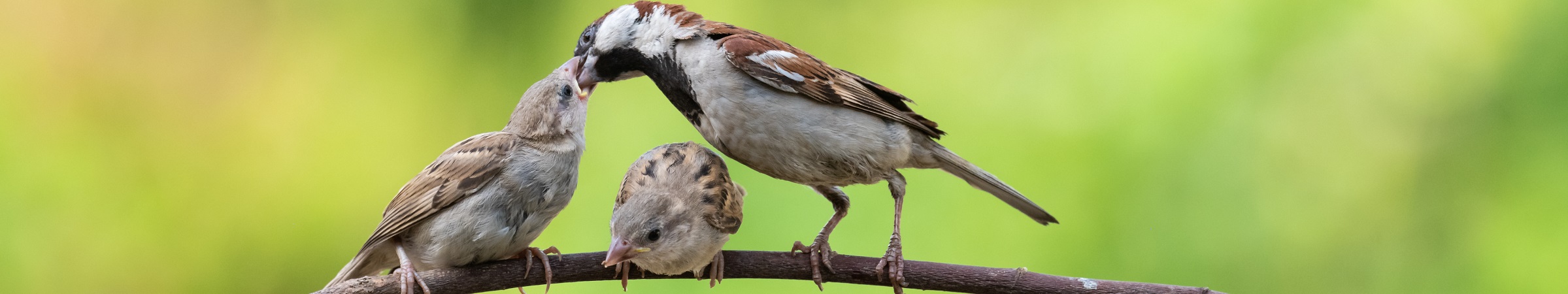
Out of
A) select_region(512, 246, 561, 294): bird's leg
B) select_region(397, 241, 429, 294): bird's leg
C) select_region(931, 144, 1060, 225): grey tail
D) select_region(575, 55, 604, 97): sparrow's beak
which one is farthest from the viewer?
select_region(931, 144, 1060, 225): grey tail

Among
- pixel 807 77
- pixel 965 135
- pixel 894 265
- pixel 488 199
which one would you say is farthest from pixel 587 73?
pixel 965 135

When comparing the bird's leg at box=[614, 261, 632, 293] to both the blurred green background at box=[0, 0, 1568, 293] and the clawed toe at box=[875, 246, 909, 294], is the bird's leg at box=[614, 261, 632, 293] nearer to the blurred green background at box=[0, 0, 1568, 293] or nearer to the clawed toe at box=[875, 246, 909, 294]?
the clawed toe at box=[875, 246, 909, 294]

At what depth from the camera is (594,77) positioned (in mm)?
2244

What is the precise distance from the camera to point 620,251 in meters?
1.89

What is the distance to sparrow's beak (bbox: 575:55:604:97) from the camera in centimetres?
223

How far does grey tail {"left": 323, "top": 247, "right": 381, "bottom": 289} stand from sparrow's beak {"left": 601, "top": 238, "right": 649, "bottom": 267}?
1.72 feet

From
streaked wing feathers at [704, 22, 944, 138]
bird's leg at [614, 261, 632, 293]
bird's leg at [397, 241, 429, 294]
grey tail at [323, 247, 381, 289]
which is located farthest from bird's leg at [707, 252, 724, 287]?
grey tail at [323, 247, 381, 289]

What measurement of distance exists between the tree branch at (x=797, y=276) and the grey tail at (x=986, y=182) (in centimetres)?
41

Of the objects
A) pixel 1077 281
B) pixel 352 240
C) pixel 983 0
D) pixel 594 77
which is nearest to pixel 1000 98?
pixel 983 0

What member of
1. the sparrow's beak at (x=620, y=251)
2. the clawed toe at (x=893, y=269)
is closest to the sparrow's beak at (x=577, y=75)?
the sparrow's beak at (x=620, y=251)

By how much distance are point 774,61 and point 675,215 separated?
1.60 feet

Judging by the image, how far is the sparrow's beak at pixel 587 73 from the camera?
2230 mm

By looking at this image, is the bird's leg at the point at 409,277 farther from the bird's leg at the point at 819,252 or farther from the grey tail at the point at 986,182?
the grey tail at the point at 986,182

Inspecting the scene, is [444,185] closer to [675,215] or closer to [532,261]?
[532,261]
